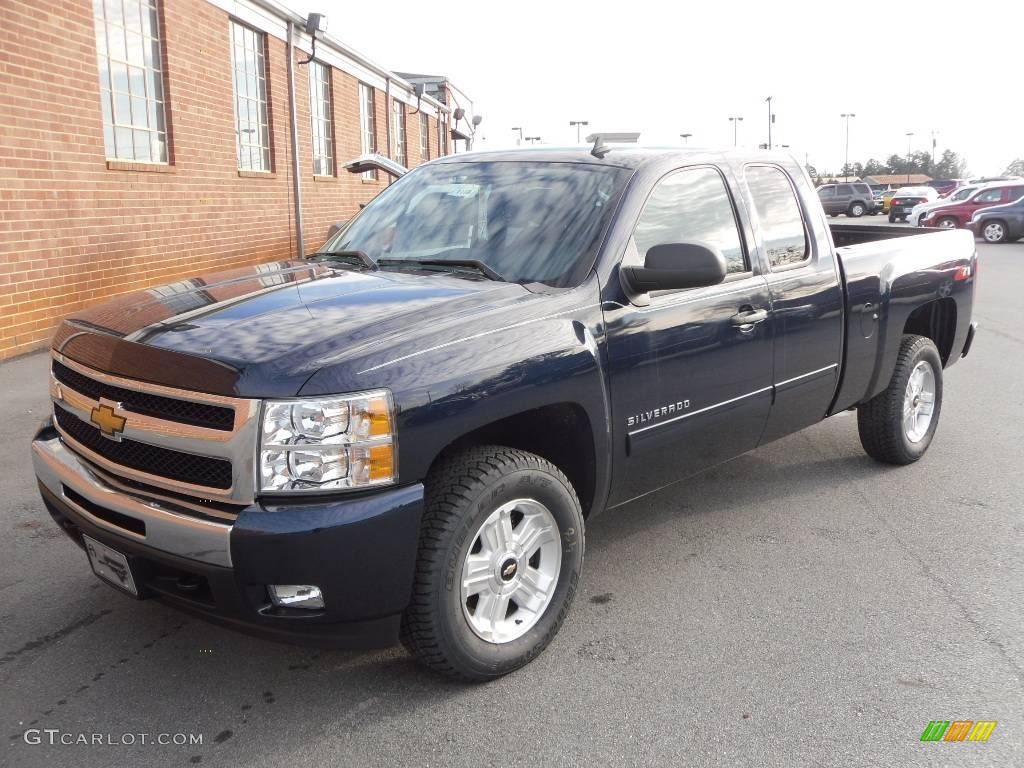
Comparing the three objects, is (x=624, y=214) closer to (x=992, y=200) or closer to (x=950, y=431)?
(x=950, y=431)

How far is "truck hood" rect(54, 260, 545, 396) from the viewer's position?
2.91 m

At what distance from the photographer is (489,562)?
3.33 meters

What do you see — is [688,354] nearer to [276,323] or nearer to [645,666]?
[645,666]

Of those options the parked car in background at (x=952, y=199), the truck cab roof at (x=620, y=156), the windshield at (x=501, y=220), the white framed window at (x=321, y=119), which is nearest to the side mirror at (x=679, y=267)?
the windshield at (x=501, y=220)

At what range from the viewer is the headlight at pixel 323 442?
111 inches

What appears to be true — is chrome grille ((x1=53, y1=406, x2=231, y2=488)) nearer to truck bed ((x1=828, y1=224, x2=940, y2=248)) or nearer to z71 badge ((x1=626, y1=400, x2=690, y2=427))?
z71 badge ((x1=626, y1=400, x2=690, y2=427))

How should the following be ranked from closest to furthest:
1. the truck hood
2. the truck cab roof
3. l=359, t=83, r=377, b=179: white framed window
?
1. the truck hood
2. the truck cab roof
3. l=359, t=83, r=377, b=179: white framed window

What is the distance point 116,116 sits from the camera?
10.9 m

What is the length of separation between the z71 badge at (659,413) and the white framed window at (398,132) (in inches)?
851

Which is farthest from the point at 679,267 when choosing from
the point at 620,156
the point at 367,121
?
the point at 367,121

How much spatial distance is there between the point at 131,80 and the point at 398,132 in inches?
585

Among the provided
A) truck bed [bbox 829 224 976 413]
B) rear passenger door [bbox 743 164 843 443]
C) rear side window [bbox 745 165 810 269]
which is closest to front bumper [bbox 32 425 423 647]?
rear passenger door [bbox 743 164 843 443]

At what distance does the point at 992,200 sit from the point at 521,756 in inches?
1242

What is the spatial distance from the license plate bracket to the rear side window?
3.18 meters
